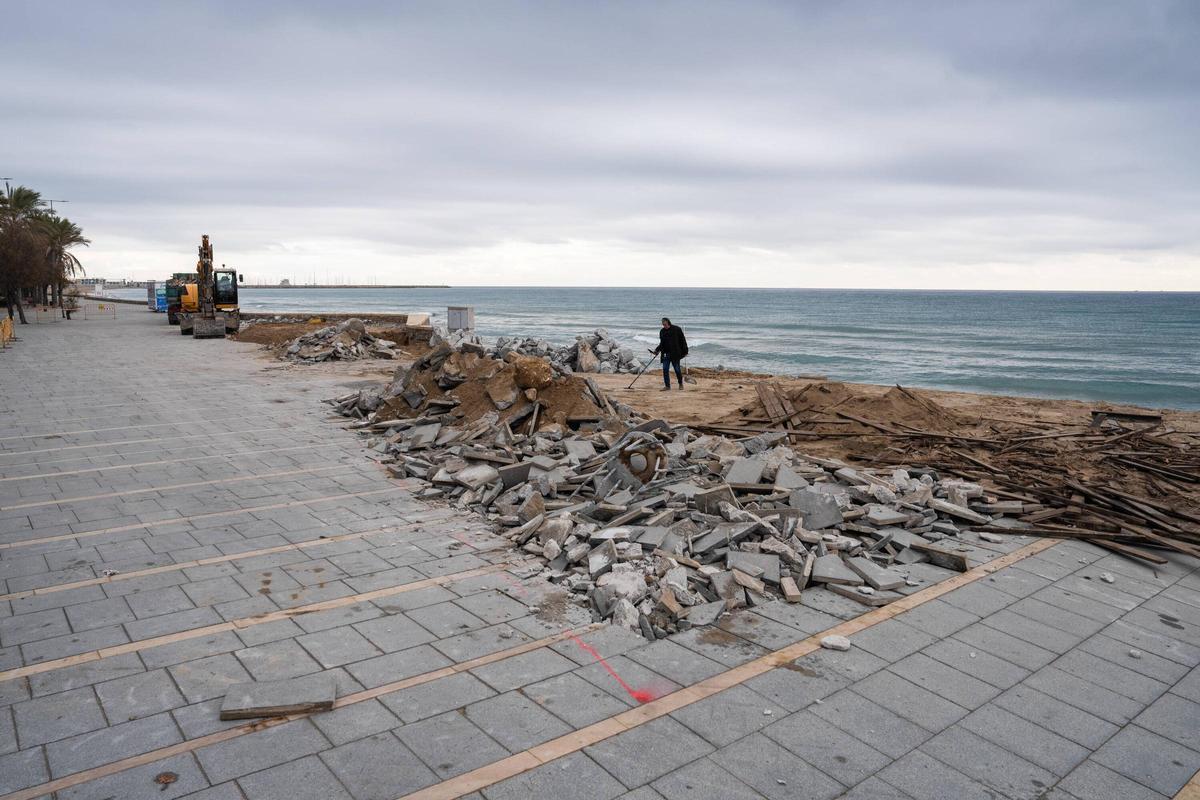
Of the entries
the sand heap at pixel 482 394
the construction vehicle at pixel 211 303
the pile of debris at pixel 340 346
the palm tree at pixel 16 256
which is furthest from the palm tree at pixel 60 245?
the sand heap at pixel 482 394

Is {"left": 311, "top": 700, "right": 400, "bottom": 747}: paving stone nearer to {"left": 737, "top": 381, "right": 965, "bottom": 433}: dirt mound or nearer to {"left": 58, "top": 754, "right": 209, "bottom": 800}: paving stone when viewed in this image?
{"left": 58, "top": 754, "right": 209, "bottom": 800}: paving stone

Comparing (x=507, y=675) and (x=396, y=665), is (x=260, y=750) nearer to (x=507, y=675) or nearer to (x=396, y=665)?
(x=396, y=665)

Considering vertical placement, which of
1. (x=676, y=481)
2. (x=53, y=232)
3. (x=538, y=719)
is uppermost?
(x=53, y=232)

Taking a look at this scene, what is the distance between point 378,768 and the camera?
385cm

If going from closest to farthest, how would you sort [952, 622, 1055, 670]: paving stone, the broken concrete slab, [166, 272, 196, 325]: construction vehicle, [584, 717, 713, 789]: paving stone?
[584, 717, 713, 789]: paving stone
[952, 622, 1055, 670]: paving stone
the broken concrete slab
[166, 272, 196, 325]: construction vehicle

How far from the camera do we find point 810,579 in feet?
21.1

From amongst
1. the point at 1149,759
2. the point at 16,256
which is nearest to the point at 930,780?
the point at 1149,759

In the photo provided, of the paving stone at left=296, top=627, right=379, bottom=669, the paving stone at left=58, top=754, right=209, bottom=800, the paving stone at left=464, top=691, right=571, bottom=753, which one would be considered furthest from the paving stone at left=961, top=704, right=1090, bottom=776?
the paving stone at left=58, top=754, right=209, bottom=800

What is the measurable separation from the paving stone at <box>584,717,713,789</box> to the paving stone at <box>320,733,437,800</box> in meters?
0.90

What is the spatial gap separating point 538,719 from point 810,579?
303 cm

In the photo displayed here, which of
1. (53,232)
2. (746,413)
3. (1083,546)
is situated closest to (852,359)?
(746,413)

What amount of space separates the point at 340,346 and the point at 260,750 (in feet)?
77.0

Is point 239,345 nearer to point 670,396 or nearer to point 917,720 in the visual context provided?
point 670,396

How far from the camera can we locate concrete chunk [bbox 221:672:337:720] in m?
4.27
